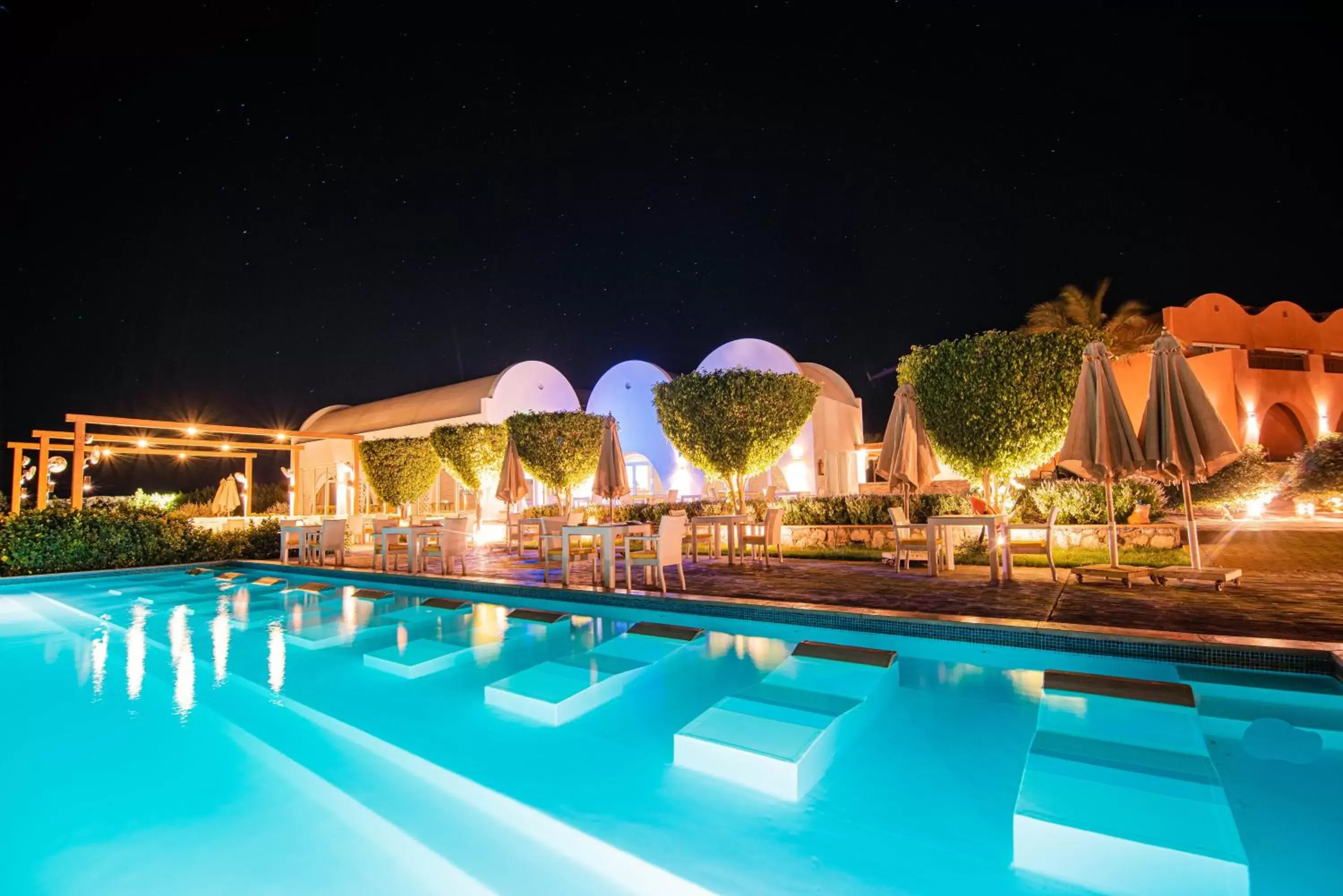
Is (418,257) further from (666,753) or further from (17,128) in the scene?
(666,753)

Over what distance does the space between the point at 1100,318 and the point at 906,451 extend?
17247 millimetres

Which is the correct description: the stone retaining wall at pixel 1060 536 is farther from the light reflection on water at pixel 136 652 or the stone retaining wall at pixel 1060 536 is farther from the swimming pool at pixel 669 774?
the light reflection on water at pixel 136 652

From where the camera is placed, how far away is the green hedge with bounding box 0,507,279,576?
32.1 feet

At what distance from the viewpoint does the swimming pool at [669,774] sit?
2.06 meters

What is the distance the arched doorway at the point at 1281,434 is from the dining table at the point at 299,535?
87.4 feet

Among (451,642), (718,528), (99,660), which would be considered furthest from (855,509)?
(99,660)

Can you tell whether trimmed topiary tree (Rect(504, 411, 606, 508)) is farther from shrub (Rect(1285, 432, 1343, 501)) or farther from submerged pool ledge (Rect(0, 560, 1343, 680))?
shrub (Rect(1285, 432, 1343, 501))

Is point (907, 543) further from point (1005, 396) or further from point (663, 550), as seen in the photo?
point (663, 550)

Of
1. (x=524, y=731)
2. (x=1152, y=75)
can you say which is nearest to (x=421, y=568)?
(x=524, y=731)

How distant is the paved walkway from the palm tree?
1302 centimetres

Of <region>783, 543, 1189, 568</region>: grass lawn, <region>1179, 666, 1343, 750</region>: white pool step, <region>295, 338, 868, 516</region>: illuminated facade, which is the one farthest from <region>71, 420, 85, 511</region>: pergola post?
<region>1179, 666, 1343, 750</region>: white pool step

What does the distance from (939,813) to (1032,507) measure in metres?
9.66

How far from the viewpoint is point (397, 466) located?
1655 cm

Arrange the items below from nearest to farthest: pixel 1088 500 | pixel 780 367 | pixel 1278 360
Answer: pixel 1088 500, pixel 780 367, pixel 1278 360
